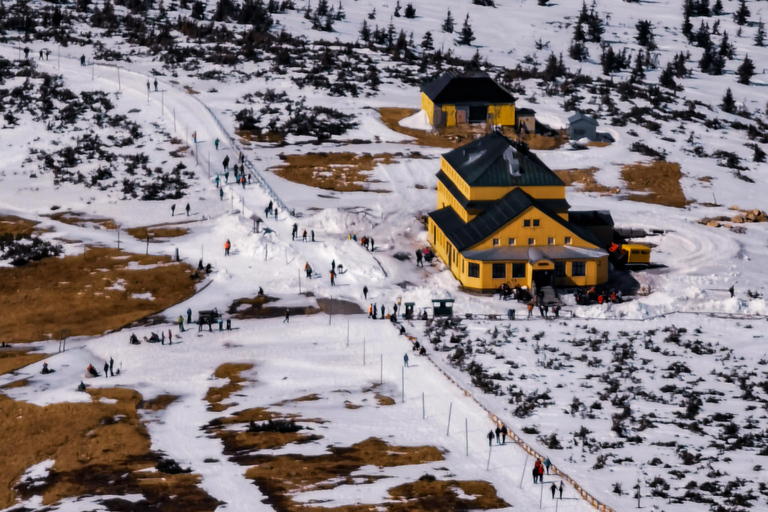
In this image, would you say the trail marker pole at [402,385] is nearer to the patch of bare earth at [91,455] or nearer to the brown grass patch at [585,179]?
the patch of bare earth at [91,455]

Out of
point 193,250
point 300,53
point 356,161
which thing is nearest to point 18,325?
point 193,250

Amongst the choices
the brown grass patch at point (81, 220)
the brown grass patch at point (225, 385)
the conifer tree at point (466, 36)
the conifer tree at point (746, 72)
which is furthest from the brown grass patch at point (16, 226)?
the conifer tree at point (746, 72)

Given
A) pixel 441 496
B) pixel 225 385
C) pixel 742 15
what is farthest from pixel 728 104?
pixel 441 496

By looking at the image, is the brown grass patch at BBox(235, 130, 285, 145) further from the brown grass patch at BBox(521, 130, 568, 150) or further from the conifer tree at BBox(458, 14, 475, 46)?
the conifer tree at BBox(458, 14, 475, 46)

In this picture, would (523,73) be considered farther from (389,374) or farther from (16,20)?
(389,374)

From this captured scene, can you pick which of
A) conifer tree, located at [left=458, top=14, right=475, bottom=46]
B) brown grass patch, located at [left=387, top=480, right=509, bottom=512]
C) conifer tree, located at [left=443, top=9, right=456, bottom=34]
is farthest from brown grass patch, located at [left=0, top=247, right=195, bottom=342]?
conifer tree, located at [left=443, top=9, right=456, bottom=34]

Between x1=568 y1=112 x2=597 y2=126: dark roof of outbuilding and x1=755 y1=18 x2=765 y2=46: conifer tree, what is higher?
x1=755 y1=18 x2=765 y2=46: conifer tree

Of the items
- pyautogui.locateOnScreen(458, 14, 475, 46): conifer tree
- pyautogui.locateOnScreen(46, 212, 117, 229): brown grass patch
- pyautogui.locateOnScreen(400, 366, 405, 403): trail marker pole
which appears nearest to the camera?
pyautogui.locateOnScreen(400, 366, 405, 403): trail marker pole
